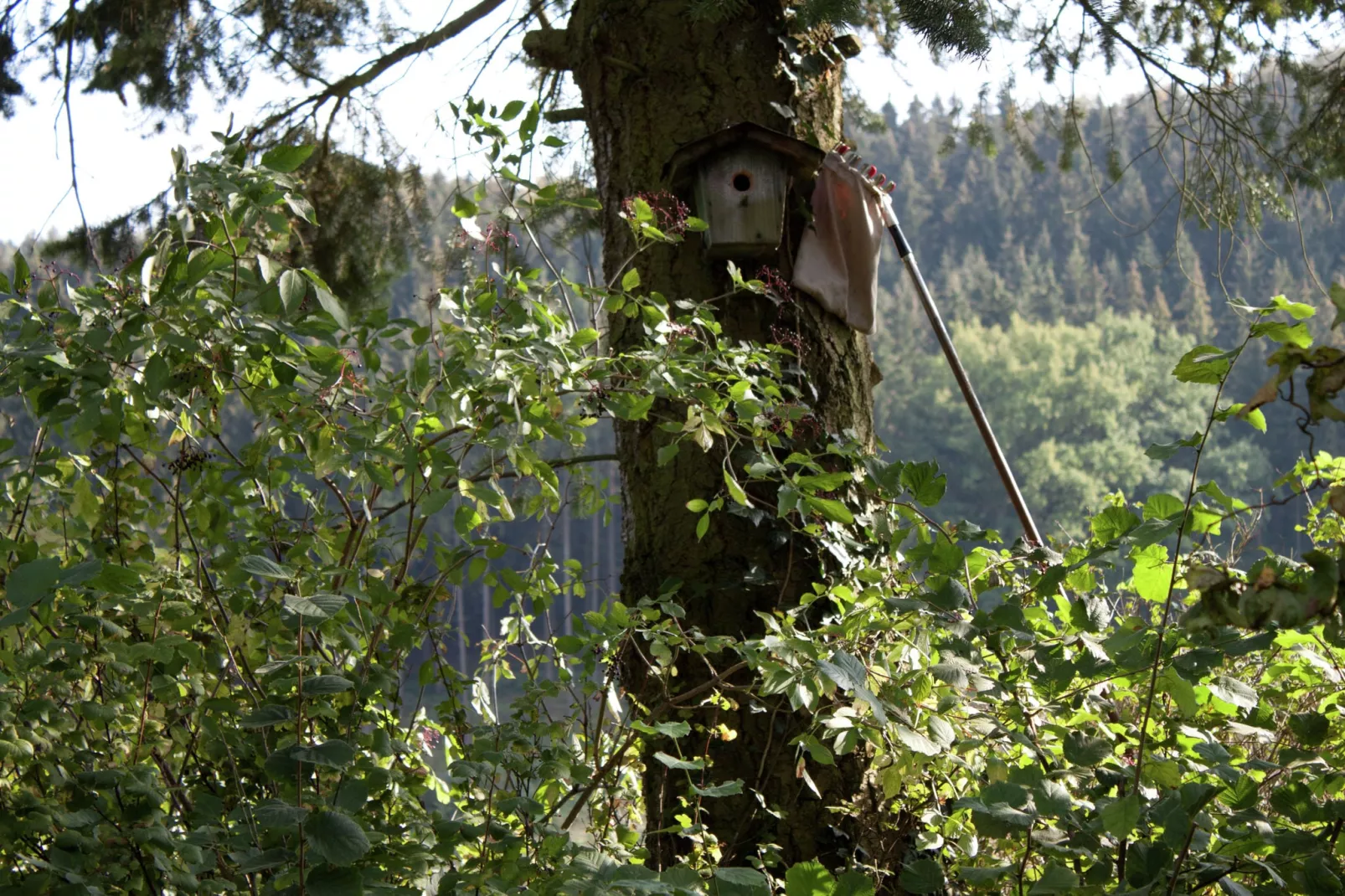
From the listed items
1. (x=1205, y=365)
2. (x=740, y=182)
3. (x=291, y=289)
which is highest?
(x=740, y=182)

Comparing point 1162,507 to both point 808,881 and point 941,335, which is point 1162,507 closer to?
point 808,881

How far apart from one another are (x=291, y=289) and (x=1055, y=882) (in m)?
0.92

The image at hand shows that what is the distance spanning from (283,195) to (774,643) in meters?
0.71

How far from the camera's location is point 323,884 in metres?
1.13

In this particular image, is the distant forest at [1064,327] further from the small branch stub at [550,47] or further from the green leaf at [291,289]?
the green leaf at [291,289]

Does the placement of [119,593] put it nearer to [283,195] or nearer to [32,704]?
[32,704]

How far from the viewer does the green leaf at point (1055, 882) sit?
107 centimetres

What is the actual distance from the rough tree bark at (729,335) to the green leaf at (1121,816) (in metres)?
0.96

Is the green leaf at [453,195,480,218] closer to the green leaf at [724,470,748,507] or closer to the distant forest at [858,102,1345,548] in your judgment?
the green leaf at [724,470,748,507]

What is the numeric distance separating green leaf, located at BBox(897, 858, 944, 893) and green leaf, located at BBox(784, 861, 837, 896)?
0.08 meters

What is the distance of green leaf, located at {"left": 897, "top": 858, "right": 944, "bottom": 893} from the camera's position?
115 cm

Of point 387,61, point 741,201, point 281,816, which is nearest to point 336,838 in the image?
point 281,816

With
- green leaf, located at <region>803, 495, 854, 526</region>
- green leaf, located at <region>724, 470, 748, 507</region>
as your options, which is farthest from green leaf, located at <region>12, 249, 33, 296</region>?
green leaf, located at <region>803, 495, 854, 526</region>

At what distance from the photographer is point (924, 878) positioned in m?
1.15
